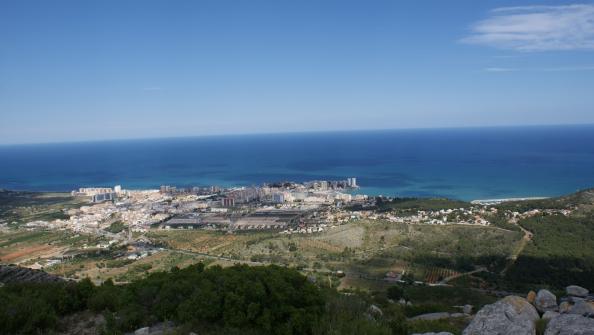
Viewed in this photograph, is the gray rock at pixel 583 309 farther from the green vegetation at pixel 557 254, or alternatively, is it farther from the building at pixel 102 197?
the building at pixel 102 197

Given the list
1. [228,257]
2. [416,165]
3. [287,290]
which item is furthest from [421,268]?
[416,165]

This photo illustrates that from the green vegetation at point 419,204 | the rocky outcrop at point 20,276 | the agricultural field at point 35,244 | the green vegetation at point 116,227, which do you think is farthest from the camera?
the green vegetation at point 419,204

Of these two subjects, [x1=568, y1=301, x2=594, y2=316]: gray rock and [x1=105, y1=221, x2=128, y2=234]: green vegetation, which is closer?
[x1=568, y1=301, x2=594, y2=316]: gray rock

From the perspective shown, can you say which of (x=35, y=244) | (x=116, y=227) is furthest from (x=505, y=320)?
(x=116, y=227)

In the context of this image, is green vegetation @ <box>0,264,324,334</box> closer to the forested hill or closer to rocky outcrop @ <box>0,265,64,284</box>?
rocky outcrop @ <box>0,265,64,284</box>

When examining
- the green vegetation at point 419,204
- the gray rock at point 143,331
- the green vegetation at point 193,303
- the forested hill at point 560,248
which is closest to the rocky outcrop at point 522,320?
the green vegetation at point 193,303

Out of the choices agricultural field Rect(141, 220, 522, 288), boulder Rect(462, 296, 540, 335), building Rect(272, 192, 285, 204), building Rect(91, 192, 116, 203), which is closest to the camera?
boulder Rect(462, 296, 540, 335)

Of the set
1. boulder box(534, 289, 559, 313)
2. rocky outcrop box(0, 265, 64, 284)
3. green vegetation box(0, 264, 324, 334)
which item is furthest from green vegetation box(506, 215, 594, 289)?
rocky outcrop box(0, 265, 64, 284)

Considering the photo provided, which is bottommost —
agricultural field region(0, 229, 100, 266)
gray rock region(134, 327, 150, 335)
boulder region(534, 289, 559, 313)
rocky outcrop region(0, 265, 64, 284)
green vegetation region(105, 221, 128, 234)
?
green vegetation region(105, 221, 128, 234)

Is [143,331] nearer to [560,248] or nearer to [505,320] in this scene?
[505,320]
